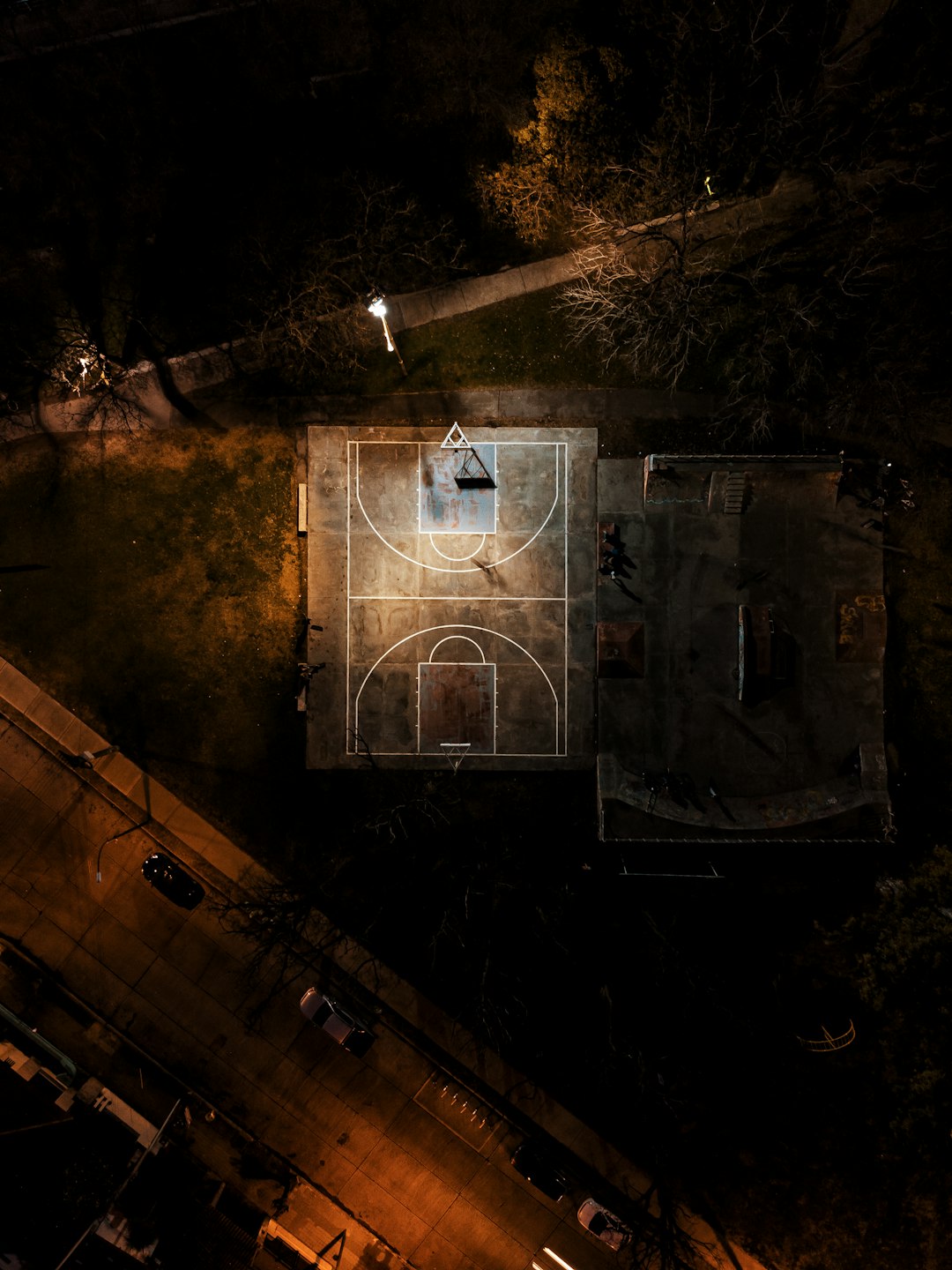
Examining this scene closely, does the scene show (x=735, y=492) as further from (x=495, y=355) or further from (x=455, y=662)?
(x=455, y=662)

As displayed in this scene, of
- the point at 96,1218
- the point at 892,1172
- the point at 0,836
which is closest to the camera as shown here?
the point at 96,1218

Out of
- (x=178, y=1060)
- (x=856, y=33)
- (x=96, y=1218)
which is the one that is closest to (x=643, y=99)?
(x=856, y=33)

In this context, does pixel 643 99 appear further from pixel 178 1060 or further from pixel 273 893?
pixel 178 1060

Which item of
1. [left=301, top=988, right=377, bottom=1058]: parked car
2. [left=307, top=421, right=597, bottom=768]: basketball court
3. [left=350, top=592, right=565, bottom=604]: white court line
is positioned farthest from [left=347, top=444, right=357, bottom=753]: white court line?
[left=301, top=988, right=377, bottom=1058]: parked car

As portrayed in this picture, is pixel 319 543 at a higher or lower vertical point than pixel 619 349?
lower

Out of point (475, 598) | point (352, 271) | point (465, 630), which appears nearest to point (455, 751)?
point (465, 630)

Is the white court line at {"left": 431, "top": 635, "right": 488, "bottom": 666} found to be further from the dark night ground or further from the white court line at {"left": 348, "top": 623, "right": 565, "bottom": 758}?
the dark night ground

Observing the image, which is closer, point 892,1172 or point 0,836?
point 892,1172
